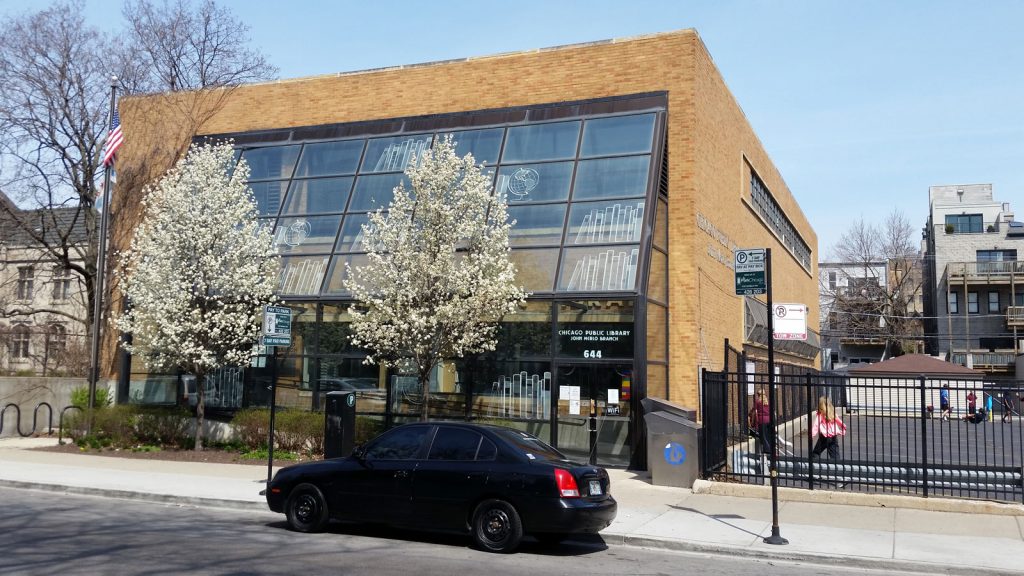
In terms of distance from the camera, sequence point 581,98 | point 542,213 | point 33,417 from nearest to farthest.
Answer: point 542,213 → point 581,98 → point 33,417

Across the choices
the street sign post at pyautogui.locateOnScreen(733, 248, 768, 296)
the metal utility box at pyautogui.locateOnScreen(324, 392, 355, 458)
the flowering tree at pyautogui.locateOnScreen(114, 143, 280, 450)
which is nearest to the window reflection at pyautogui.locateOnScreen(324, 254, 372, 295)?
the flowering tree at pyautogui.locateOnScreen(114, 143, 280, 450)

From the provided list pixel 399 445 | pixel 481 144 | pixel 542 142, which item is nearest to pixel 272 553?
pixel 399 445

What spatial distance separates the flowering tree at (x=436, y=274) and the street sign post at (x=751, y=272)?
5.04 metres

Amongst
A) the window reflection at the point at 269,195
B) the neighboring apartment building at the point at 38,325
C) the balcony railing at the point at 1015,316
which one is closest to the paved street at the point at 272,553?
the window reflection at the point at 269,195

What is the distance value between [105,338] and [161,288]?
7.11 metres

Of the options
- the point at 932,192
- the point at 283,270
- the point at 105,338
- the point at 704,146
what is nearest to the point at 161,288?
the point at 283,270

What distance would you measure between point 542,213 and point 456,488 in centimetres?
1001

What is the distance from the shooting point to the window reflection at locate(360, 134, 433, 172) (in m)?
21.5

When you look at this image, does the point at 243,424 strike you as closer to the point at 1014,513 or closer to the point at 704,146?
the point at 704,146

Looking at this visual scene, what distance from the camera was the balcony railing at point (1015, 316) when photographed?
56.9 m

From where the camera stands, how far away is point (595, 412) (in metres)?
17.4

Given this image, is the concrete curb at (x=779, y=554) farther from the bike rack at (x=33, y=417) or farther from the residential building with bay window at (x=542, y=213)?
the bike rack at (x=33, y=417)

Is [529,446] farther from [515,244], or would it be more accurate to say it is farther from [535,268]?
[515,244]

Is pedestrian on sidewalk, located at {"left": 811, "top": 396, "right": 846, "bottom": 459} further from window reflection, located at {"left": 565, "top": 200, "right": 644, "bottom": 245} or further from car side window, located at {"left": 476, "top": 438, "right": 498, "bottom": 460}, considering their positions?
car side window, located at {"left": 476, "top": 438, "right": 498, "bottom": 460}
